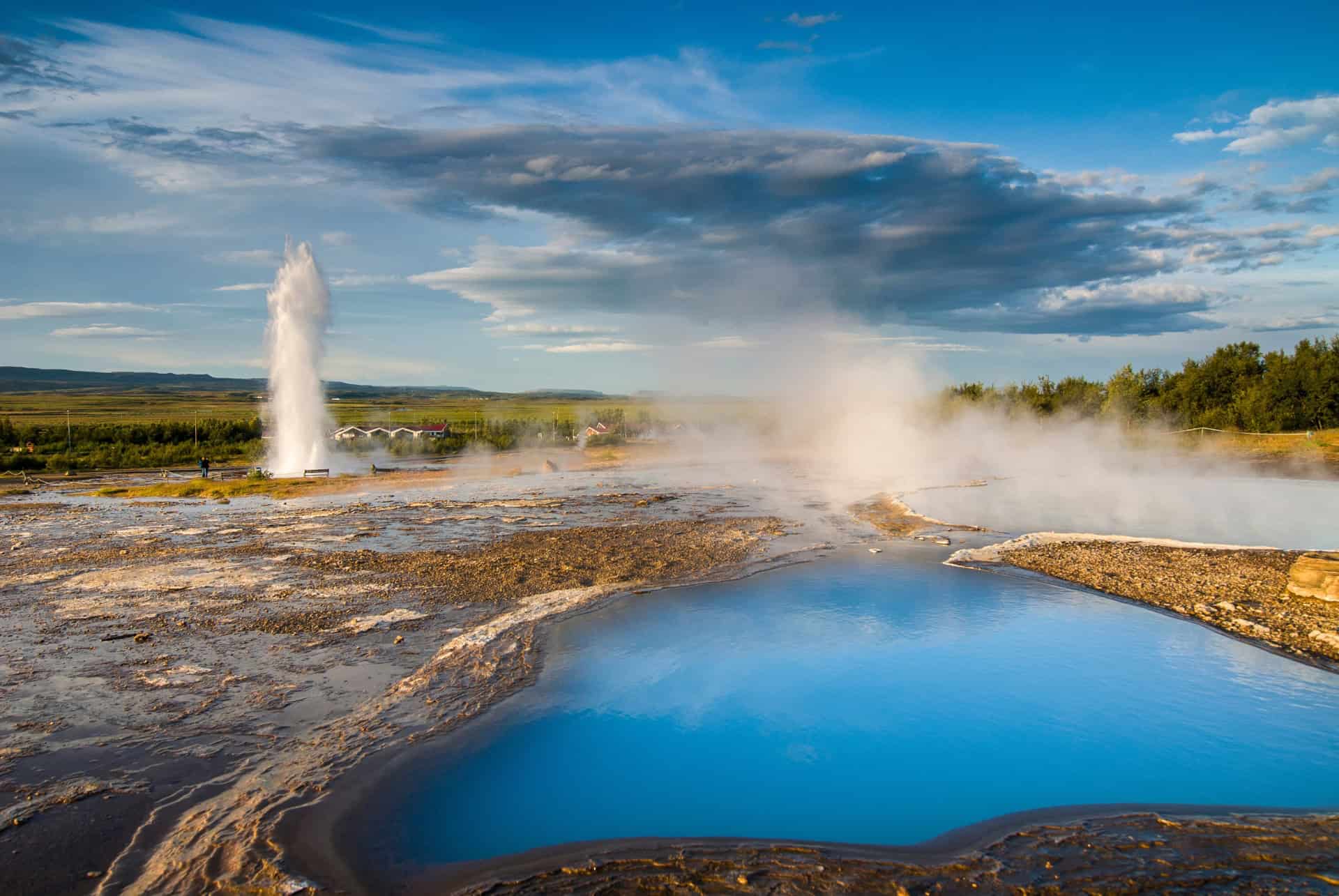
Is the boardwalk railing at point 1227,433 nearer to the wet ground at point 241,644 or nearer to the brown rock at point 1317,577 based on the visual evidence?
→ the brown rock at point 1317,577

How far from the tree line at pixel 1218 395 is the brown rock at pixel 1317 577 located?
96.7 feet

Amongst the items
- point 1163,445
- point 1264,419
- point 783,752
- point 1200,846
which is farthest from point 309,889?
point 1264,419

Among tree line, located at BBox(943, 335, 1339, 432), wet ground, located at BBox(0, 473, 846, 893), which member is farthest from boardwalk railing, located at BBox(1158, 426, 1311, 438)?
wet ground, located at BBox(0, 473, 846, 893)

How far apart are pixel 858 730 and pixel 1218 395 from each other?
40538mm

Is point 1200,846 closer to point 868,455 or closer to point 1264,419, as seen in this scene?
point 868,455

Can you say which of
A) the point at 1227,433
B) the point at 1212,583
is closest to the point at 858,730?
the point at 1212,583

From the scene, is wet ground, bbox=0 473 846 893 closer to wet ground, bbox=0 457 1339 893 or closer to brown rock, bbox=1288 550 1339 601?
wet ground, bbox=0 457 1339 893

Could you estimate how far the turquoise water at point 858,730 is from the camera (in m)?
5.13

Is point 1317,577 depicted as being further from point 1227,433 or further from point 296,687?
point 1227,433

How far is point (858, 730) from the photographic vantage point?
6473 mm

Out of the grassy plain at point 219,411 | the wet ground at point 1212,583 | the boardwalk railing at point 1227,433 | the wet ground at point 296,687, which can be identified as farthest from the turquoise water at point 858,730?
the grassy plain at point 219,411

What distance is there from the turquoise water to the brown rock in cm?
165

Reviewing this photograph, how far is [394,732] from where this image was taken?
5.95 metres

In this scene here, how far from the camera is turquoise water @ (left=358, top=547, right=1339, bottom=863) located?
5129 mm
